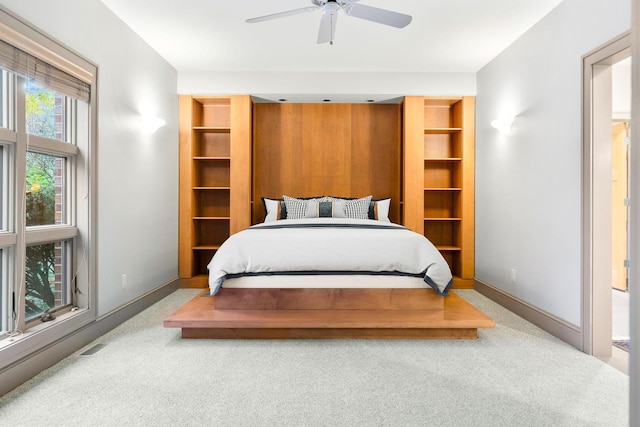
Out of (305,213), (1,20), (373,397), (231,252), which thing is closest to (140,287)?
(231,252)

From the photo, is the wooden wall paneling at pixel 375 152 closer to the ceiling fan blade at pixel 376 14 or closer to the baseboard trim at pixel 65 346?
the ceiling fan blade at pixel 376 14

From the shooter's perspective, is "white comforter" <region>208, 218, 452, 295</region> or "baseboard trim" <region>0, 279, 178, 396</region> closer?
"baseboard trim" <region>0, 279, 178, 396</region>

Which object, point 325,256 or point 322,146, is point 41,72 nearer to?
point 325,256

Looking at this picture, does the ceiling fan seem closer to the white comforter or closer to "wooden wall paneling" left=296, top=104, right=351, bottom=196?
the white comforter

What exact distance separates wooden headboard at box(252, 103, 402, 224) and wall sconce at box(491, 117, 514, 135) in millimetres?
1335

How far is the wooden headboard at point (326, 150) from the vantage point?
4855mm

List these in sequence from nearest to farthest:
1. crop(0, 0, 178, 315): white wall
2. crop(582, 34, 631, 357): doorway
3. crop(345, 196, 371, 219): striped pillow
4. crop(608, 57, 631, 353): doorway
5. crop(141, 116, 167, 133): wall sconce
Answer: crop(582, 34, 631, 357): doorway, crop(0, 0, 178, 315): white wall, crop(141, 116, 167, 133): wall sconce, crop(608, 57, 631, 353): doorway, crop(345, 196, 371, 219): striped pillow

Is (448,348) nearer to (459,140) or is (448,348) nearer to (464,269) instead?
(464,269)

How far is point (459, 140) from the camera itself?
4.50 metres

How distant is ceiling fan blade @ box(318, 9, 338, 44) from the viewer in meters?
2.48

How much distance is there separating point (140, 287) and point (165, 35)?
2.37 m

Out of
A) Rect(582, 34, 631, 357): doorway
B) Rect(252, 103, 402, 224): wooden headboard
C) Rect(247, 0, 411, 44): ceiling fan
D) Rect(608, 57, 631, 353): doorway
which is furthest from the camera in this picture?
Rect(252, 103, 402, 224): wooden headboard

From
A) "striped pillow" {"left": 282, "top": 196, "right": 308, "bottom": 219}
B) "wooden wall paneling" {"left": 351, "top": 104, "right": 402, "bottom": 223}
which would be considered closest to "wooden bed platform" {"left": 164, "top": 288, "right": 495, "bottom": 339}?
"striped pillow" {"left": 282, "top": 196, "right": 308, "bottom": 219}

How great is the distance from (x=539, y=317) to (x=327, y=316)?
5.73 ft
